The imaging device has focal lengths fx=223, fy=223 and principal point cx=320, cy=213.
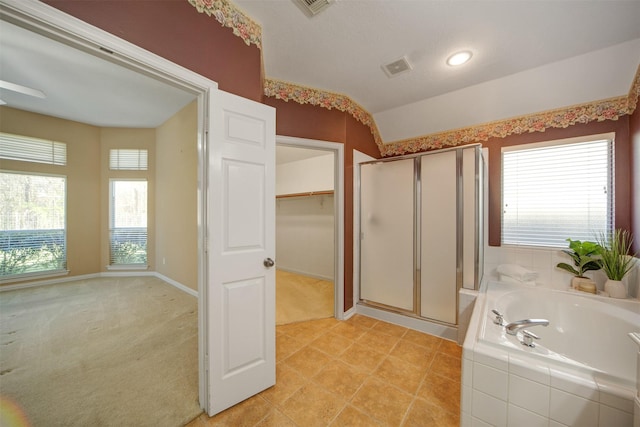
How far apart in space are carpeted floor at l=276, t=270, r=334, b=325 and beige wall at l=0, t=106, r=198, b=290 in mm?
1372

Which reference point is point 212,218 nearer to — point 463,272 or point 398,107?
point 463,272

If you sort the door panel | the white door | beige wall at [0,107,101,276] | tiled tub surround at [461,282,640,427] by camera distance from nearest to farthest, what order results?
1. tiled tub surround at [461,282,640,427]
2. the white door
3. the door panel
4. beige wall at [0,107,101,276]

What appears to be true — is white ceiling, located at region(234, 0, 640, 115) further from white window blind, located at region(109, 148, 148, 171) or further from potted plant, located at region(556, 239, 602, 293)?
white window blind, located at region(109, 148, 148, 171)

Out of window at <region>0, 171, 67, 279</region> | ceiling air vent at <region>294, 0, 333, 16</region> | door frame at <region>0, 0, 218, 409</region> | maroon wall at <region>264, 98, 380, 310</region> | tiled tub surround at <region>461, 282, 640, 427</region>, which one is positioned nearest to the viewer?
door frame at <region>0, 0, 218, 409</region>

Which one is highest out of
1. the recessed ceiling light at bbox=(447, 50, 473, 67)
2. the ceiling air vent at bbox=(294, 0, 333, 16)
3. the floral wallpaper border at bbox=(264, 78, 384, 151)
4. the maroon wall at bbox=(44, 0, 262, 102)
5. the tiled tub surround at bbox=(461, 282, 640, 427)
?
the ceiling air vent at bbox=(294, 0, 333, 16)

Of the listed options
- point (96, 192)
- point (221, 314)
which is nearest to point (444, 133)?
point (221, 314)

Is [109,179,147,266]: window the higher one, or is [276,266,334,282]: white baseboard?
[109,179,147,266]: window

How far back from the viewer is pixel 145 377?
1.67m

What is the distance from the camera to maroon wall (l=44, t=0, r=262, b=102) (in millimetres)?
991

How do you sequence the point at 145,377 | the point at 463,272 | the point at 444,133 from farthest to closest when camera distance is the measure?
the point at 444,133 → the point at 463,272 → the point at 145,377

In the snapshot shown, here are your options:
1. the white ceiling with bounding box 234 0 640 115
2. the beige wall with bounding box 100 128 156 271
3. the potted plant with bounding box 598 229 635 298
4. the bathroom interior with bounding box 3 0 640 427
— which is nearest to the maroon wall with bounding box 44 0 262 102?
the bathroom interior with bounding box 3 0 640 427

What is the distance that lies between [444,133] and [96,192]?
5.85 meters

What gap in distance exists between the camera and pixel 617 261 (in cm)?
185

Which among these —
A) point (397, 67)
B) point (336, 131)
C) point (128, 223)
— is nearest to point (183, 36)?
point (336, 131)
